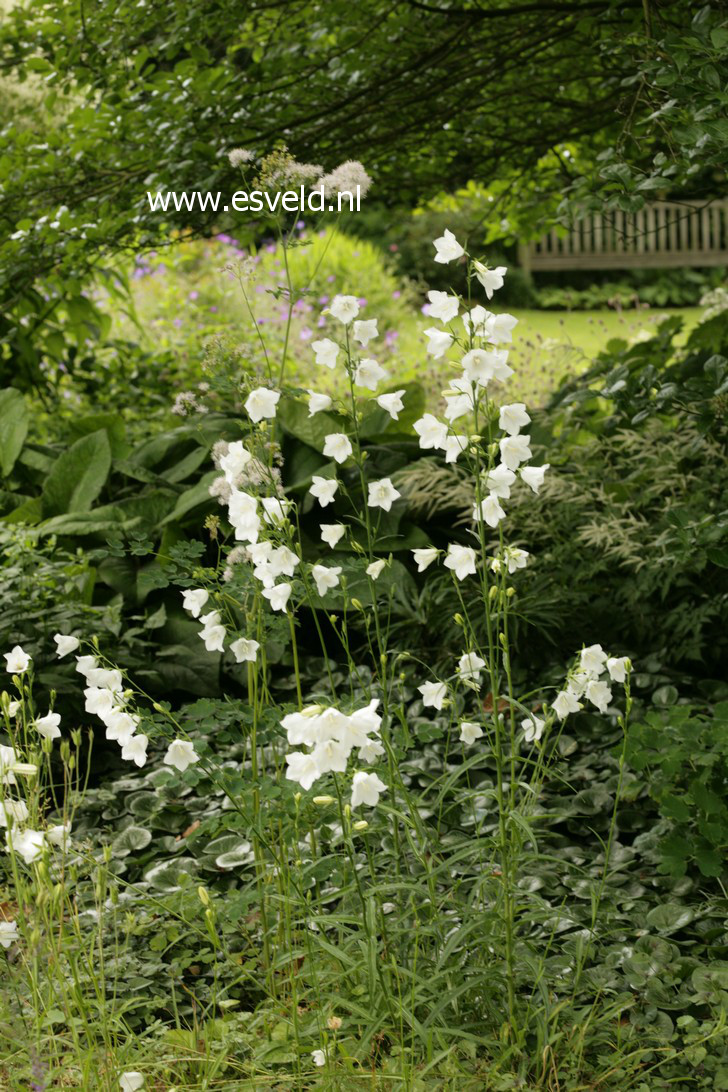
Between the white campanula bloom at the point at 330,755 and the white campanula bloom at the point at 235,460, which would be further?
the white campanula bloom at the point at 235,460

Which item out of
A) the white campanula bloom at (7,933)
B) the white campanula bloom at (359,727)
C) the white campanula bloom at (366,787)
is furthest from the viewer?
the white campanula bloom at (7,933)

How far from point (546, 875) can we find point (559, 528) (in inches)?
55.5

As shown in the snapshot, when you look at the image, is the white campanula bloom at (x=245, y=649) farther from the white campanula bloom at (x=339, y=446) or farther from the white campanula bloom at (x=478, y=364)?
the white campanula bloom at (x=478, y=364)

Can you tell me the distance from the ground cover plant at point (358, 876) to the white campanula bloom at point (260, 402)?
0.01m

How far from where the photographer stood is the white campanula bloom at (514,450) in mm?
1621

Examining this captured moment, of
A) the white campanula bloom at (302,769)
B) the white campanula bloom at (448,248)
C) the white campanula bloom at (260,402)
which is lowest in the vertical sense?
the white campanula bloom at (302,769)

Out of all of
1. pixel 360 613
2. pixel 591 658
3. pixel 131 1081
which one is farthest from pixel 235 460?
pixel 360 613

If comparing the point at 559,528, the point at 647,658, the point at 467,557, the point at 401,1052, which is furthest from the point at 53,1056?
the point at 559,528

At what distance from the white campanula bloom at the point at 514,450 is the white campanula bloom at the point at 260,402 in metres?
0.37

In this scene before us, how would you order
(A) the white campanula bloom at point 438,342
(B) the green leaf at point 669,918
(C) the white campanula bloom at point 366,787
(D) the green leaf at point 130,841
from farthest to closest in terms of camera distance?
(D) the green leaf at point 130,841, (B) the green leaf at point 669,918, (A) the white campanula bloom at point 438,342, (C) the white campanula bloom at point 366,787

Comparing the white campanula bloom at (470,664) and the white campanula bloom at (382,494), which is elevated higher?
the white campanula bloom at (382,494)

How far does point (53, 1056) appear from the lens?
5.32 feet

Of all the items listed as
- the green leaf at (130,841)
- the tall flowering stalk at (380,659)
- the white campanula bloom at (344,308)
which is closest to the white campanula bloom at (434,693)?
the tall flowering stalk at (380,659)

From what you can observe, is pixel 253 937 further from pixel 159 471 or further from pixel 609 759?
pixel 159 471
